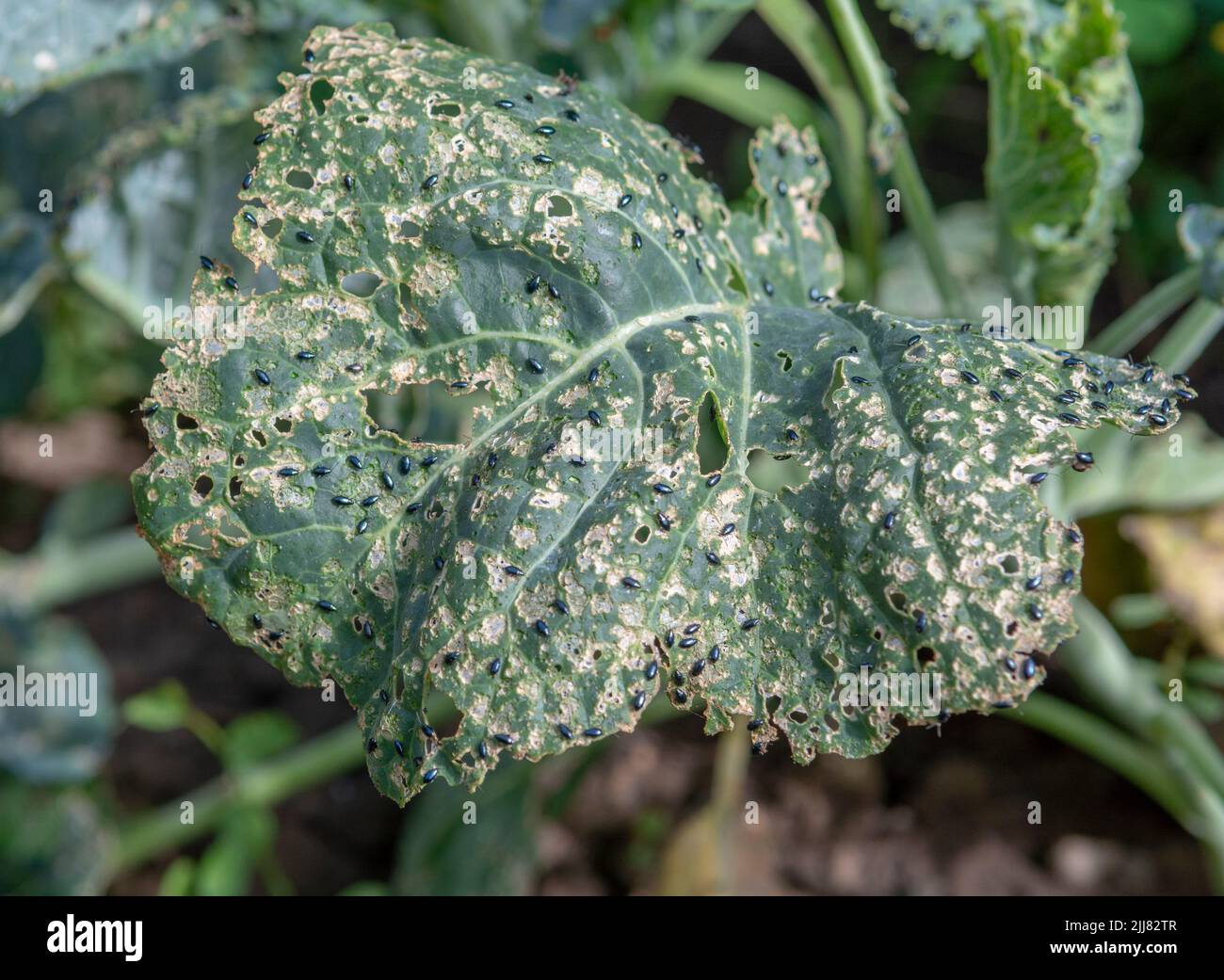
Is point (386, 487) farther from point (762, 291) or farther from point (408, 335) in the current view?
point (762, 291)

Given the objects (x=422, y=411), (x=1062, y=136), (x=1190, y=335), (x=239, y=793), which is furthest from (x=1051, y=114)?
(x=239, y=793)

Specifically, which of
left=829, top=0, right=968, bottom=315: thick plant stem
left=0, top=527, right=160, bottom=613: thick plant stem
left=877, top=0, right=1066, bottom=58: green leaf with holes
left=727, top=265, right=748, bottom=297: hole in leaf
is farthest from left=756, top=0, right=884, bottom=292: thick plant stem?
left=0, top=527, right=160, bottom=613: thick plant stem

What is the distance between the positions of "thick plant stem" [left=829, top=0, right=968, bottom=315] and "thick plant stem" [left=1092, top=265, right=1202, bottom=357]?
0.28m

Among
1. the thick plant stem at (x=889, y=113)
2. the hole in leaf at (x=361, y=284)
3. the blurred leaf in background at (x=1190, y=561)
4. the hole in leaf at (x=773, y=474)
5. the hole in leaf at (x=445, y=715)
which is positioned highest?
the thick plant stem at (x=889, y=113)

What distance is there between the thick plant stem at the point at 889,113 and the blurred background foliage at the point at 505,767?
10.9 inches

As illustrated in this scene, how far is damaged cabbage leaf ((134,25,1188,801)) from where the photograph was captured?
1169 millimetres

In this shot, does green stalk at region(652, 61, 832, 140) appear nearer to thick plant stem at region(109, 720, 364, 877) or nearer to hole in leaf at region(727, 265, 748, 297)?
hole in leaf at region(727, 265, 748, 297)

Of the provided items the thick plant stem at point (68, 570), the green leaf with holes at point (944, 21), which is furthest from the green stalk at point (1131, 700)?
the thick plant stem at point (68, 570)

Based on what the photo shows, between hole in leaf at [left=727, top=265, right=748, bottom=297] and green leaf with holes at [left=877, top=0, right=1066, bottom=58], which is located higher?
green leaf with holes at [left=877, top=0, right=1066, bottom=58]

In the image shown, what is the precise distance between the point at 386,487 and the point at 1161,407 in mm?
970

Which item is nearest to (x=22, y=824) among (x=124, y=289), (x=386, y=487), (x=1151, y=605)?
(x=124, y=289)

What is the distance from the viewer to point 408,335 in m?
1.35

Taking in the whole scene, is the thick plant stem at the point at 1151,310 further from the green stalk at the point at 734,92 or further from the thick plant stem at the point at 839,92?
the green stalk at the point at 734,92

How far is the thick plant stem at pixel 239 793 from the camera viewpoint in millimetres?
2330
